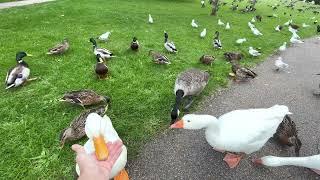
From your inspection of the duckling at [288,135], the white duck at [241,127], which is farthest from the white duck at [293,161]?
the duckling at [288,135]

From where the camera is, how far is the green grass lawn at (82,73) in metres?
6.64

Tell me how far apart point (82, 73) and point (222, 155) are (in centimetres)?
587

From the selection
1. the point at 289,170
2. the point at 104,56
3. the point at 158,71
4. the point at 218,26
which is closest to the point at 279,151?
the point at 289,170

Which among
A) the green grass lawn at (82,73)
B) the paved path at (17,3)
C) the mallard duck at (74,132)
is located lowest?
the paved path at (17,3)

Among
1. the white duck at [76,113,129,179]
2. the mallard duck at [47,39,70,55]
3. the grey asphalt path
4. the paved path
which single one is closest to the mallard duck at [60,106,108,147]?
the grey asphalt path

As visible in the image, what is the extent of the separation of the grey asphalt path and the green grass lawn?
0.49 meters

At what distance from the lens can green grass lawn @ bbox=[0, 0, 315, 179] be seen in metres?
6.64

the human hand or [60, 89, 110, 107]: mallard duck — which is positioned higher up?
the human hand

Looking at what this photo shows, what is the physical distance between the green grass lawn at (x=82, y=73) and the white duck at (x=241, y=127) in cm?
159

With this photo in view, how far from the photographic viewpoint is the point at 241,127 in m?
5.80

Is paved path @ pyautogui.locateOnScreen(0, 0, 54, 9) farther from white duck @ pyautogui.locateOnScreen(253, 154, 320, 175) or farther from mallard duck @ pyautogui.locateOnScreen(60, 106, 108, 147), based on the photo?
white duck @ pyautogui.locateOnScreen(253, 154, 320, 175)

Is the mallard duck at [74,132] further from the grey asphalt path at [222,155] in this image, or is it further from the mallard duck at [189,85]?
the mallard duck at [189,85]

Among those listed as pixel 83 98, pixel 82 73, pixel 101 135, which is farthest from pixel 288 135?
pixel 82 73

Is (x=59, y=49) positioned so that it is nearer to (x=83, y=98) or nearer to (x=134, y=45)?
(x=134, y=45)
